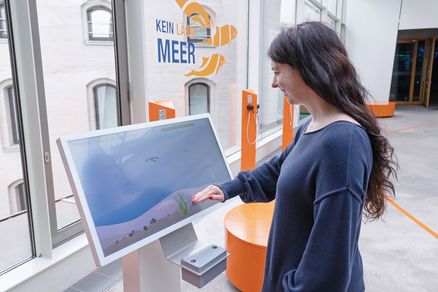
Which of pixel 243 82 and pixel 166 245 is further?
pixel 243 82

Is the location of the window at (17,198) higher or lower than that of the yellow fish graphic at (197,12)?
lower

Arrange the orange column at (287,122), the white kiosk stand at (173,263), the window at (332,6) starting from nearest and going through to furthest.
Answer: the white kiosk stand at (173,263) < the orange column at (287,122) < the window at (332,6)

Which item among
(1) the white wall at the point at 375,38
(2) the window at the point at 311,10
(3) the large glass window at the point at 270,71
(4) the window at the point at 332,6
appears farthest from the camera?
(1) the white wall at the point at 375,38

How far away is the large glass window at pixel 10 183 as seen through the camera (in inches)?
88.2

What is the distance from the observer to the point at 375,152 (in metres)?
1.06

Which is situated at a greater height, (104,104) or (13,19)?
(13,19)

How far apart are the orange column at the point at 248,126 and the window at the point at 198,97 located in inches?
36.5

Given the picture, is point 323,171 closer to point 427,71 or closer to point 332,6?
point 332,6

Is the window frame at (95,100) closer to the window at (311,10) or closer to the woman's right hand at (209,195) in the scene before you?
the woman's right hand at (209,195)

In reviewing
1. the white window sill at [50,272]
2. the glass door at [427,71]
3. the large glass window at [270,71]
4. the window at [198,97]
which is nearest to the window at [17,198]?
the white window sill at [50,272]

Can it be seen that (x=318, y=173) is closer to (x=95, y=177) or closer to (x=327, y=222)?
(x=327, y=222)

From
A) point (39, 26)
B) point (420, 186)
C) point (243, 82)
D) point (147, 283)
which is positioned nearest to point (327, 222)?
point (147, 283)

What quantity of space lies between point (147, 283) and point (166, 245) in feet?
0.97

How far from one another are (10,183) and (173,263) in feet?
5.74
